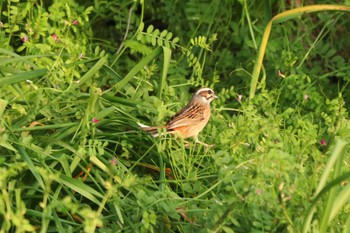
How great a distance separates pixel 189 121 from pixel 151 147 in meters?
0.46

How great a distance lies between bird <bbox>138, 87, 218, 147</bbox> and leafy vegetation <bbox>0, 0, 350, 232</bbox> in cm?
6

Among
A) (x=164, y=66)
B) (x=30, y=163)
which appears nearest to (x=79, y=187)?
(x=30, y=163)

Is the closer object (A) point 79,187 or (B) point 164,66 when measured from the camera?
(A) point 79,187

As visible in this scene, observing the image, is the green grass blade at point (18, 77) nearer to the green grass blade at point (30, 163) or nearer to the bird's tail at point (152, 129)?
the green grass blade at point (30, 163)

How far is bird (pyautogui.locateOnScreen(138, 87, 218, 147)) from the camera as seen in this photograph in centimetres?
597

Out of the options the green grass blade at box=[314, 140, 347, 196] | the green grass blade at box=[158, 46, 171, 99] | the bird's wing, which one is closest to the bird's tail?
the bird's wing

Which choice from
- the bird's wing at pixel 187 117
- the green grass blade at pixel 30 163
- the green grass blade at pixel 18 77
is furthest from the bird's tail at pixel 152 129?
the green grass blade at pixel 30 163

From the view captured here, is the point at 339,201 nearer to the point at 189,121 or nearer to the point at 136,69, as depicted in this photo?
the point at 189,121

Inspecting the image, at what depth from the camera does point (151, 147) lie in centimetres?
578

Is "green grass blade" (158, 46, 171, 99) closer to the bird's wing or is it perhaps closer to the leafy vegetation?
the leafy vegetation

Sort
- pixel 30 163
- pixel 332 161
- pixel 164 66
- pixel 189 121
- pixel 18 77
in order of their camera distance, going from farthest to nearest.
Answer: pixel 164 66 → pixel 189 121 → pixel 18 77 → pixel 30 163 → pixel 332 161

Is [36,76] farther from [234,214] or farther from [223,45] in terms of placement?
[223,45]

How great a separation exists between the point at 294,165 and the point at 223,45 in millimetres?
3896

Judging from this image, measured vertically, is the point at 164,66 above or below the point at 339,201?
below
